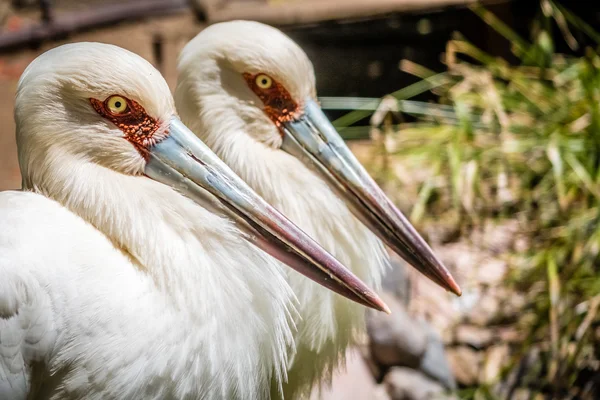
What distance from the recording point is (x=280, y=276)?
1386mm

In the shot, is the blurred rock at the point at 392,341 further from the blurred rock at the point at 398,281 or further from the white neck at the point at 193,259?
the white neck at the point at 193,259

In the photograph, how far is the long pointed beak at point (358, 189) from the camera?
158cm

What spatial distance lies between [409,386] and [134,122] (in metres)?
1.53

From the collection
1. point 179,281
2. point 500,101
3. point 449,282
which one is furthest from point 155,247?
point 500,101

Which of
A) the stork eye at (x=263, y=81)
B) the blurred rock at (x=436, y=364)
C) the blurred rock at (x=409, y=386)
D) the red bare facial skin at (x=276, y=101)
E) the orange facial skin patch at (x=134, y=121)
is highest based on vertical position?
the stork eye at (x=263, y=81)

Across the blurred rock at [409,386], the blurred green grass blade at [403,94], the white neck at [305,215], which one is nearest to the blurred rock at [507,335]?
the blurred rock at [409,386]

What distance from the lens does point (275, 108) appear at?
158cm

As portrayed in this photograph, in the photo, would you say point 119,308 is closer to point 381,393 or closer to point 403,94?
point 381,393

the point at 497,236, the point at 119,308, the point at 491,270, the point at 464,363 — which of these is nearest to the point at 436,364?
the point at 464,363

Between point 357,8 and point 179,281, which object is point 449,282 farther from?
point 357,8

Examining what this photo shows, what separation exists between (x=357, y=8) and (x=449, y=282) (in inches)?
90.8

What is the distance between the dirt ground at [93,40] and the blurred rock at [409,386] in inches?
49.1

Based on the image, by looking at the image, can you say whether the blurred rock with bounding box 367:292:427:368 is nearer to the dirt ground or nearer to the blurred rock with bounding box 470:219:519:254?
the blurred rock with bounding box 470:219:519:254

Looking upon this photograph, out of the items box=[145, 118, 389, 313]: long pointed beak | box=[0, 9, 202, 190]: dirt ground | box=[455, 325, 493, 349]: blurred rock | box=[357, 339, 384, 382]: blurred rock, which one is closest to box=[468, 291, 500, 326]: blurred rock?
box=[455, 325, 493, 349]: blurred rock
